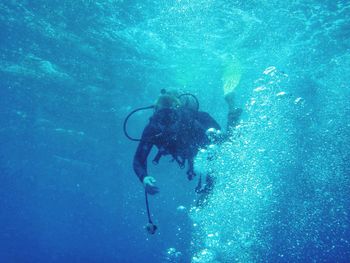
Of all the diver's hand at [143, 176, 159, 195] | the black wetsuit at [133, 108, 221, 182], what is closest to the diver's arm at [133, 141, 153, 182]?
the black wetsuit at [133, 108, 221, 182]

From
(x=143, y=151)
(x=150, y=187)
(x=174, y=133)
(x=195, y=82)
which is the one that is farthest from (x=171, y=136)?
(x=195, y=82)

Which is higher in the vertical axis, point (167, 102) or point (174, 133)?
point (167, 102)

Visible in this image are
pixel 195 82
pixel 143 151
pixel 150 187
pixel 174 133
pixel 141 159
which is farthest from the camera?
pixel 195 82

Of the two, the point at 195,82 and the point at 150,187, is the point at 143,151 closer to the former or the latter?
the point at 150,187

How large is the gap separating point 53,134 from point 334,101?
71.8 feet

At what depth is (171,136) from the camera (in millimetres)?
6371

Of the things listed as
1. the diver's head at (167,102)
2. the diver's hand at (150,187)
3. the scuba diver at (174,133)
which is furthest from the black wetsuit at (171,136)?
the diver's hand at (150,187)

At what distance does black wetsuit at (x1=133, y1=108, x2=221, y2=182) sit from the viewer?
626 cm

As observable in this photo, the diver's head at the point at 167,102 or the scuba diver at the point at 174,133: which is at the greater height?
the diver's head at the point at 167,102

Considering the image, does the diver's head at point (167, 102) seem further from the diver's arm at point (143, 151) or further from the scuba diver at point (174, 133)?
the diver's arm at point (143, 151)

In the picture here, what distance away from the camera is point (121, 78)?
1675cm

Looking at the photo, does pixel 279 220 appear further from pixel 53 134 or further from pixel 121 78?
pixel 121 78

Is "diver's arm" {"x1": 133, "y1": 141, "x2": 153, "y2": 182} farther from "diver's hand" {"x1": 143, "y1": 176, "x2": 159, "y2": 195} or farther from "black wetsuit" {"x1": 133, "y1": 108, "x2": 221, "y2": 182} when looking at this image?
"diver's hand" {"x1": 143, "y1": 176, "x2": 159, "y2": 195}

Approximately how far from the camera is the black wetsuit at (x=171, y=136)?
6.26m
